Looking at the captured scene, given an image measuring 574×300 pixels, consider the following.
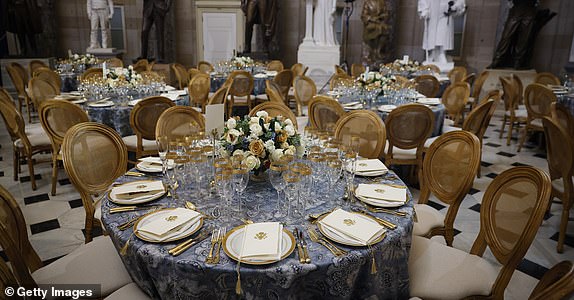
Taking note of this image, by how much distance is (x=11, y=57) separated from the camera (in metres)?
9.13

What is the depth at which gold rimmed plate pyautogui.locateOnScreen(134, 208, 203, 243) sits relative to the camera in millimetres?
1417

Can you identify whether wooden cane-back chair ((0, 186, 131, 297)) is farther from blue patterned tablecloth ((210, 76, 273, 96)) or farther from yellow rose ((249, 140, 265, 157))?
blue patterned tablecloth ((210, 76, 273, 96))

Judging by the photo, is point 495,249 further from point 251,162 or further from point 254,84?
point 254,84

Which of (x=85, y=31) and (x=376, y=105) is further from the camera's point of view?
(x=85, y=31)

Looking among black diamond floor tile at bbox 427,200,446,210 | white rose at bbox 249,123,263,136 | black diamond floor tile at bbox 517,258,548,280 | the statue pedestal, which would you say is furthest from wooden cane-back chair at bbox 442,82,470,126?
white rose at bbox 249,123,263,136

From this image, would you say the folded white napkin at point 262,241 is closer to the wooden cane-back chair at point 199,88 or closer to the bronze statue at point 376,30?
the wooden cane-back chair at point 199,88

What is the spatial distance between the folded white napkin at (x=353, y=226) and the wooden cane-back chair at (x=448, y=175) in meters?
0.69

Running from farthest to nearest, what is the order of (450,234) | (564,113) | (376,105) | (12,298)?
(376,105) → (564,113) → (450,234) → (12,298)

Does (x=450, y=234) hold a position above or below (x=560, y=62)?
below

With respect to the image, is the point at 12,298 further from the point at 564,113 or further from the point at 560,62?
the point at 560,62

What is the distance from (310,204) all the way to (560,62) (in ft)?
29.1

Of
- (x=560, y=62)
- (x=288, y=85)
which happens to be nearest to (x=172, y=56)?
(x=288, y=85)

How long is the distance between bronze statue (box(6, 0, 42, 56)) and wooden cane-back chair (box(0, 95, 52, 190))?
6462 mm

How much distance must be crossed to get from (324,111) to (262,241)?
2.43 metres
